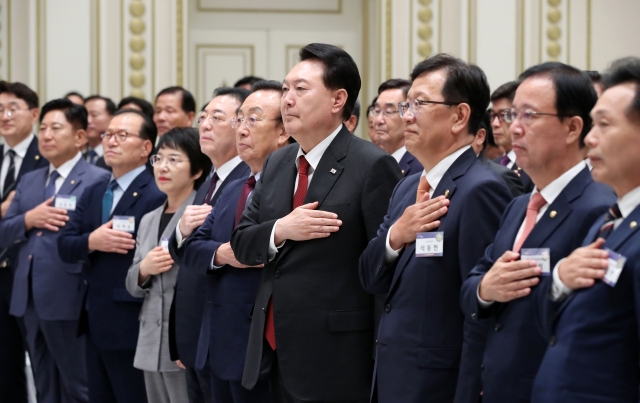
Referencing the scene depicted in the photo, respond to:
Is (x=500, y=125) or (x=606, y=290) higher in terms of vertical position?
(x=500, y=125)

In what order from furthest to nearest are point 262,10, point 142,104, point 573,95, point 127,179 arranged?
point 262,10 → point 142,104 → point 127,179 → point 573,95

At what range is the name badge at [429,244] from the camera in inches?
102

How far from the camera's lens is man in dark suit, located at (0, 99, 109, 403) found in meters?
4.77

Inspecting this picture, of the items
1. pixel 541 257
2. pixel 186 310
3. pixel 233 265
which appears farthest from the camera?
pixel 186 310

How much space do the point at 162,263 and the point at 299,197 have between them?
3.75 feet

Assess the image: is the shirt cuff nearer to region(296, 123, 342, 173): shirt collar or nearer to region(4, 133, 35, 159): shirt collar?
region(296, 123, 342, 173): shirt collar

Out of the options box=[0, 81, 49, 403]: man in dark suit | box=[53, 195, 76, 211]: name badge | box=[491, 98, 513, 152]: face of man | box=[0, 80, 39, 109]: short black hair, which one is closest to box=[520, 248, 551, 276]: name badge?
box=[491, 98, 513, 152]: face of man

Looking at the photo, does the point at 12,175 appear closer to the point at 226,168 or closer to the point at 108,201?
the point at 108,201

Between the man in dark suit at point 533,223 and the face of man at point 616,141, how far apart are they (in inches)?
8.3


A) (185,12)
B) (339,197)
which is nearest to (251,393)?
(339,197)

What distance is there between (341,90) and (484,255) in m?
0.90

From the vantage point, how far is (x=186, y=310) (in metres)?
3.80

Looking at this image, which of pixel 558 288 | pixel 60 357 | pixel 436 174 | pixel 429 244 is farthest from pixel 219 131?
pixel 558 288

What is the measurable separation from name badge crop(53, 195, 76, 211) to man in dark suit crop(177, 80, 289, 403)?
1392 millimetres
